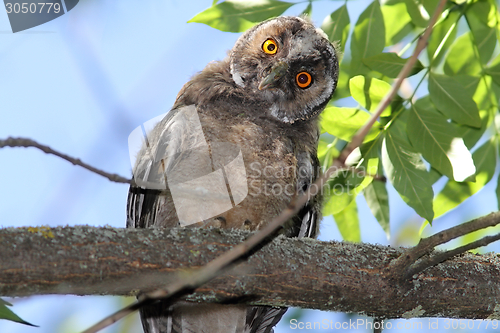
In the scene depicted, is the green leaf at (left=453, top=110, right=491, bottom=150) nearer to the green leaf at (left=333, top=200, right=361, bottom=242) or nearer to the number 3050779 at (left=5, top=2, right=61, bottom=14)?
the green leaf at (left=333, top=200, right=361, bottom=242)

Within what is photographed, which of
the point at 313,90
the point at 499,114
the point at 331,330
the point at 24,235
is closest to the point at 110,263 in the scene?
the point at 24,235

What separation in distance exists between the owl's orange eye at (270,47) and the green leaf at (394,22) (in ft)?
2.44

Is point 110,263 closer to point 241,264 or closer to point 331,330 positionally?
point 241,264

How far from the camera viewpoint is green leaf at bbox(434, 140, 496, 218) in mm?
2697

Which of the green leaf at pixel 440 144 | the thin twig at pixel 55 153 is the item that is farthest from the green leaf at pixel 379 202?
the thin twig at pixel 55 153

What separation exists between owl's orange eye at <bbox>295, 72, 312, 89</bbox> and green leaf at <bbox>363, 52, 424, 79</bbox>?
79 cm

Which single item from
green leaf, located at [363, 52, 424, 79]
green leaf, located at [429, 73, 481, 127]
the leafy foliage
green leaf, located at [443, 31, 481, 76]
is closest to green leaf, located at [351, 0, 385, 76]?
the leafy foliage

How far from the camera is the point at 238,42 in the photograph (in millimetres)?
3240

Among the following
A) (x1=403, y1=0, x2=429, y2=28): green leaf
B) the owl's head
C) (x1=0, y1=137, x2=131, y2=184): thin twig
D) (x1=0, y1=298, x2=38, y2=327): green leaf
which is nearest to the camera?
(x1=0, y1=137, x2=131, y2=184): thin twig

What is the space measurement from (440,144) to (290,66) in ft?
3.85

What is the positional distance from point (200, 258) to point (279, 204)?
1028 millimetres

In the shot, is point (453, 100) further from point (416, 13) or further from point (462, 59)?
point (462, 59)

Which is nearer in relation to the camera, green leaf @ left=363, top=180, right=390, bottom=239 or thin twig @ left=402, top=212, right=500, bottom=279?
thin twig @ left=402, top=212, right=500, bottom=279

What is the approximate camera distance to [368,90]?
8.02ft
